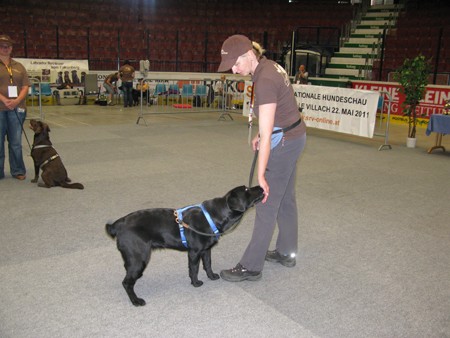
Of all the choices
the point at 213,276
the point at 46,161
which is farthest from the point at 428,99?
the point at 213,276

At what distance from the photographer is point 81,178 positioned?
5.48 m

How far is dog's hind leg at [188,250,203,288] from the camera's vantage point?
108 inches

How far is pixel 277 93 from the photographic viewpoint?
2.64 m

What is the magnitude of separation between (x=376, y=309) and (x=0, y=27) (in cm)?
1655

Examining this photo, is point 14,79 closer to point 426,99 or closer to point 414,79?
point 414,79

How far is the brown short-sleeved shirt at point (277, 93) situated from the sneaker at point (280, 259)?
3.24 feet

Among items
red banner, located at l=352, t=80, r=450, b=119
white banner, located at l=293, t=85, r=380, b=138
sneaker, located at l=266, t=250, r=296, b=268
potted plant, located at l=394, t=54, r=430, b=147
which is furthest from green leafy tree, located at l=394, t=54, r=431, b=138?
sneaker, located at l=266, t=250, r=296, b=268

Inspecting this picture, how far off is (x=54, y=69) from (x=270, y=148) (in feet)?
43.5

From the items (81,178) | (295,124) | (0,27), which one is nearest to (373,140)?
(81,178)

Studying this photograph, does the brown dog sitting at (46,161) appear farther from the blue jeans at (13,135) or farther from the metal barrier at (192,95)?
the metal barrier at (192,95)

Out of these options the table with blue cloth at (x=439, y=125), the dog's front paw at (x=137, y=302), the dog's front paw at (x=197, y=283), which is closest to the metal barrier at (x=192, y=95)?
the table with blue cloth at (x=439, y=125)

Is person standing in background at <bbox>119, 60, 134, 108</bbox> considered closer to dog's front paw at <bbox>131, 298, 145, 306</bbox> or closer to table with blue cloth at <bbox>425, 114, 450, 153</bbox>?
table with blue cloth at <bbox>425, 114, 450, 153</bbox>

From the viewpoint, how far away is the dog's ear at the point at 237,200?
2645 millimetres

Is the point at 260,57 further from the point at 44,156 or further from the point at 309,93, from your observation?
the point at 309,93
